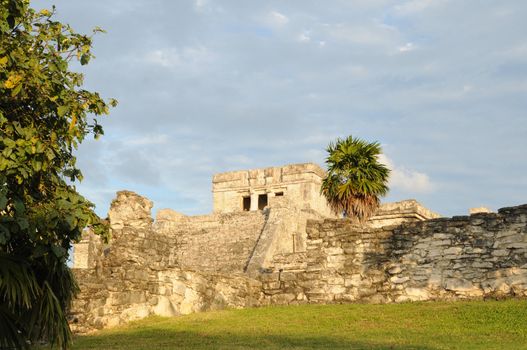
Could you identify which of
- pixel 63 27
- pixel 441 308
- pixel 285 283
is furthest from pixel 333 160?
pixel 63 27

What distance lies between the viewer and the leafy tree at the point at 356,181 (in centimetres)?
2175

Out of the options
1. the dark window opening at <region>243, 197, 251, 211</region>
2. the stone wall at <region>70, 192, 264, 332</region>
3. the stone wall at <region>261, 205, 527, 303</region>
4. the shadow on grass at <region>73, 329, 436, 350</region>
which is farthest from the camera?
the dark window opening at <region>243, 197, 251, 211</region>

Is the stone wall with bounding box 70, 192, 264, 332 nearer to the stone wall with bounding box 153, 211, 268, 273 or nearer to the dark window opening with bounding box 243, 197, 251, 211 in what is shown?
the stone wall with bounding box 153, 211, 268, 273

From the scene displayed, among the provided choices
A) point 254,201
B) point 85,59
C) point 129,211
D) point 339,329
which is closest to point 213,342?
point 339,329

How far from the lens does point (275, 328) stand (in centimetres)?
1356

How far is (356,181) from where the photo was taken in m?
21.8

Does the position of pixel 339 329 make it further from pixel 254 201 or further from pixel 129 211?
pixel 254 201

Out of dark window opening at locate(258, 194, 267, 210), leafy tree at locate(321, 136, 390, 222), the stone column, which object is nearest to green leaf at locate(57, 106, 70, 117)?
leafy tree at locate(321, 136, 390, 222)

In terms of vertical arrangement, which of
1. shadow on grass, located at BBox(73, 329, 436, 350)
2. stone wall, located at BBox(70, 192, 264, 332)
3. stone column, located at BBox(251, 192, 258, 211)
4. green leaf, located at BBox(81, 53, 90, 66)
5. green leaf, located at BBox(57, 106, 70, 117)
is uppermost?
stone column, located at BBox(251, 192, 258, 211)

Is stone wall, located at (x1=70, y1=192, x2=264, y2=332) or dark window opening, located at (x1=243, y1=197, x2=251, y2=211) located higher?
dark window opening, located at (x1=243, y1=197, x2=251, y2=211)

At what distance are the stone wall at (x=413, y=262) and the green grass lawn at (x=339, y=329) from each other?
81 centimetres

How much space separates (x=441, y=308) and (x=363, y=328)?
2000 millimetres

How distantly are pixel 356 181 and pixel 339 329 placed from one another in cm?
900

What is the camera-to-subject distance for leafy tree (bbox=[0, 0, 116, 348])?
8.55 metres
